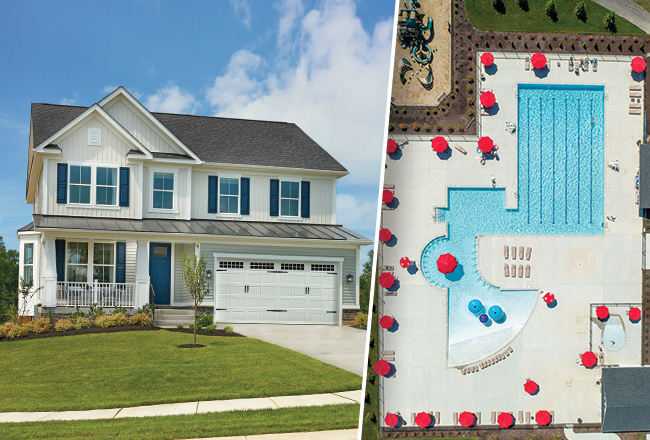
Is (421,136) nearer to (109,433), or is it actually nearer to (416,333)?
(416,333)

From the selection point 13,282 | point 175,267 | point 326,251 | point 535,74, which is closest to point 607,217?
point 535,74

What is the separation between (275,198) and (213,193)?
2.04m

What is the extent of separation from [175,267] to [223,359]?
7.14m

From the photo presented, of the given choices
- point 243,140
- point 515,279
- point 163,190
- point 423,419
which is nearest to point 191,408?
point 423,419

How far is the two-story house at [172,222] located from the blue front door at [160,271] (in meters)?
0.03

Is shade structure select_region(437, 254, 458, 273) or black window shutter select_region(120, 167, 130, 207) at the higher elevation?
black window shutter select_region(120, 167, 130, 207)

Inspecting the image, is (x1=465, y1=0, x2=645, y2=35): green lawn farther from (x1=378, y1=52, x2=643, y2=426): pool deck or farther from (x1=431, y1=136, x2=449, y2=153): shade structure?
(x1=431, y1=136, x2=449, y2=153): shade structure

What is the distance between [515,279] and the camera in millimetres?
5062

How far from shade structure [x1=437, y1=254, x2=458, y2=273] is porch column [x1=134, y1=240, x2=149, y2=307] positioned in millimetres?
12558

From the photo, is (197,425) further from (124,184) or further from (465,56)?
(124,184)

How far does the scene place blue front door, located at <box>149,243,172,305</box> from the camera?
1697 centimetres

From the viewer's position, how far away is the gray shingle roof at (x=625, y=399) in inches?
201

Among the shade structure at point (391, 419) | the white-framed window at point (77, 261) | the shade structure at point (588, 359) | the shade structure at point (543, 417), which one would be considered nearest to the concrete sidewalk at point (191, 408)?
the shade structure at point (391, 419)

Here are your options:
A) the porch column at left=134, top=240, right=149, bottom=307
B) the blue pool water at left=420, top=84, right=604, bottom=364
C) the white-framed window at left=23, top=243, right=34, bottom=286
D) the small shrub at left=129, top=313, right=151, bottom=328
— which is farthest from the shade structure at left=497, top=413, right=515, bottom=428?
the white-framed window at left=23, top=243, right=34, bottom=286
